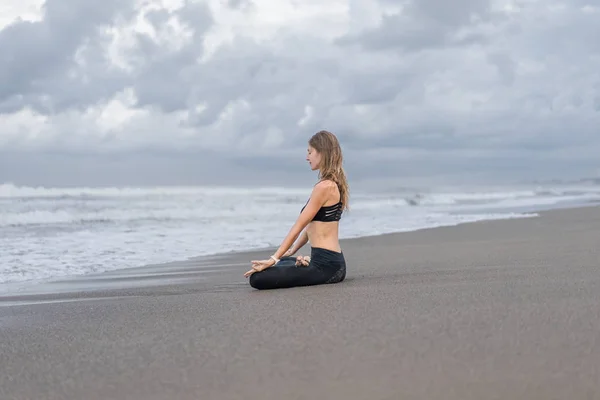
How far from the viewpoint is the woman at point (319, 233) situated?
5598 mm

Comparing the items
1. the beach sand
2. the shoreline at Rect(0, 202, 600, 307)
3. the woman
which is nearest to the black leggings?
the woman

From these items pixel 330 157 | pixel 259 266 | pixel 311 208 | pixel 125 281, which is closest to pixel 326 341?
pixel 259 266

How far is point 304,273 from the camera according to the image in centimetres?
564

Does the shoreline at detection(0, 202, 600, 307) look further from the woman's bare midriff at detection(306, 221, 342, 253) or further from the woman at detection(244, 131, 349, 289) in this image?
the woman's bare midriff at detection(306, 221, 342, 253)

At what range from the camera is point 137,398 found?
2.64m

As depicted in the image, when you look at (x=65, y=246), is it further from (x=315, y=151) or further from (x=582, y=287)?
(x=582, y=287)

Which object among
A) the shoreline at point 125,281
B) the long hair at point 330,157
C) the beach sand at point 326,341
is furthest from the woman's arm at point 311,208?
the shoreline at point 125,281

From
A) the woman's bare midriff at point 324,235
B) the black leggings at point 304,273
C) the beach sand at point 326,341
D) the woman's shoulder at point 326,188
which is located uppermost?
the woman's shoulder at point 326,188

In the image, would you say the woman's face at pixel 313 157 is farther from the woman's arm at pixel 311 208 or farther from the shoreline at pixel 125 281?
the shoreline at pixel 125 281

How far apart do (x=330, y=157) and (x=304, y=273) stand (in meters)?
0.98

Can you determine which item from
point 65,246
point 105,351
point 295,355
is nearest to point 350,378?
point 295,355

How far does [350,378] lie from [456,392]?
418 millimetres

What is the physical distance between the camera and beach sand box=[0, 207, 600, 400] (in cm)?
264

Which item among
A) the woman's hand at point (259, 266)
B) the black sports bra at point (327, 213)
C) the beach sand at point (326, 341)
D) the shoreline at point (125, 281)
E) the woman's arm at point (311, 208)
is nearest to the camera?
the beach sand at point (326, 341)
